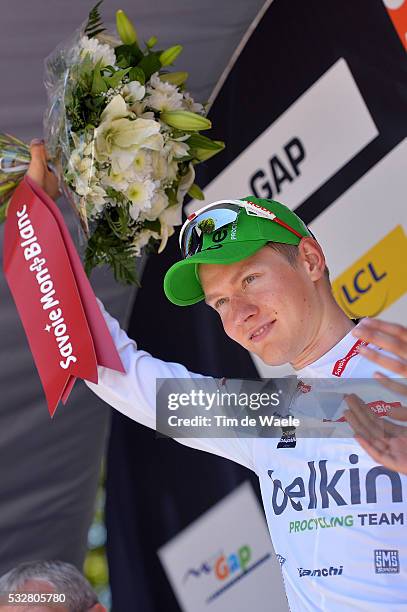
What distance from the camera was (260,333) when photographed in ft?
5.56

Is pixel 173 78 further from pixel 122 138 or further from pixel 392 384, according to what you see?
pixel 392 384

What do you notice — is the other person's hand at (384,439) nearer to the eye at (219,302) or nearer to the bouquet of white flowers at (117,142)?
the eye at (219,302)

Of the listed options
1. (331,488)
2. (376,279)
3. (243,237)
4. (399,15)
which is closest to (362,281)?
(376,279)

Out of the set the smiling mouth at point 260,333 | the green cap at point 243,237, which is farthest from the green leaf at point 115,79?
the smiling mouth at point 260,333

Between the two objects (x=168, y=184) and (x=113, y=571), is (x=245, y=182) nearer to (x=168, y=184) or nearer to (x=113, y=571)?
(x=168, y=184)

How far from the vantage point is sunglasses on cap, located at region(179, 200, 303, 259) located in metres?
1.78

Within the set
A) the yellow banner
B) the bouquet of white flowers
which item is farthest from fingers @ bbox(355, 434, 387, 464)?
the yellow banner

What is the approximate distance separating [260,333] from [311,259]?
18cm

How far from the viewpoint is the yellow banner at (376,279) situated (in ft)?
8.29

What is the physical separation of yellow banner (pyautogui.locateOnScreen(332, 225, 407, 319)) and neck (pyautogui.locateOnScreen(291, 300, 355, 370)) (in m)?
0.73

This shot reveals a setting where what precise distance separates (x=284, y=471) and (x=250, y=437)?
15 cm

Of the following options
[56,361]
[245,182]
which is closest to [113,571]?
[245,182]

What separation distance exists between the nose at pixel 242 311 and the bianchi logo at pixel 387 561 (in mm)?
431

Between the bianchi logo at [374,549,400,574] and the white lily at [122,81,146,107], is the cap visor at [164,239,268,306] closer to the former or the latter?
the white lily at [122,81,146,107]
